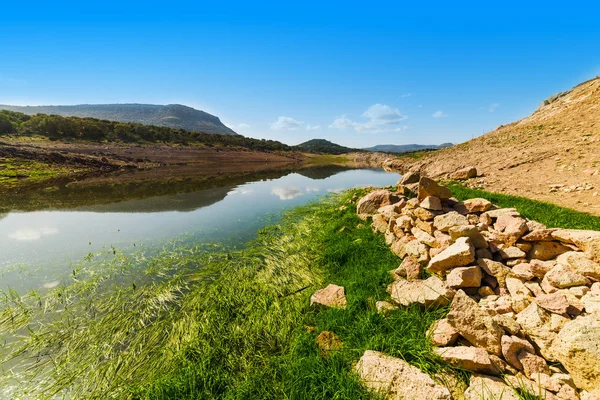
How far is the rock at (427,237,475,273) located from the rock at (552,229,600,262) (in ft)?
7.20

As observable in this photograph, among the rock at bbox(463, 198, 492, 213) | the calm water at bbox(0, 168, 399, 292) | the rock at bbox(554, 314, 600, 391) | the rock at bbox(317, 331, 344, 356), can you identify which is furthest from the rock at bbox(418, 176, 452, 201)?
the calm water at bbox(0, 168, 399, 292)

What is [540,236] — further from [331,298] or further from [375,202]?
[375,202]

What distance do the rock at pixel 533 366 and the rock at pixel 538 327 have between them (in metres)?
0.29

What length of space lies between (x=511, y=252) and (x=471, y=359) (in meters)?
4.69

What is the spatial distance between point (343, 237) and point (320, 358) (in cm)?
812

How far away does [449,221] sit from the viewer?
360 inches

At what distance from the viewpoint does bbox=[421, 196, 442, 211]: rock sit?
1069 cm

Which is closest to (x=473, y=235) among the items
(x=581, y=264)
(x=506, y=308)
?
(x=581, y=264)

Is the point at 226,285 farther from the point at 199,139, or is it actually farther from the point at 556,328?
the point at 199,139

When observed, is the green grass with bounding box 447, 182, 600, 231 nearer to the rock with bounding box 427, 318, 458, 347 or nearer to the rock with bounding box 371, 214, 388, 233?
the rock with bounding box 371, 214, 388, 233

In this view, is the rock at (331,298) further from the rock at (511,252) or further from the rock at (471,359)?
the rock at (511,252)

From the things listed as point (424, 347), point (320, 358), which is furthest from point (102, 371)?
point (424, 347)

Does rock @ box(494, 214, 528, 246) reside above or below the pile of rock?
above

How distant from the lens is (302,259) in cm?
1143
